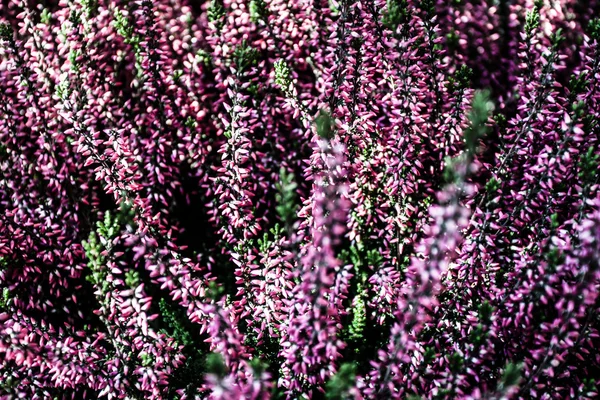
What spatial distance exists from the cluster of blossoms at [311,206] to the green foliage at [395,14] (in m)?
0.02

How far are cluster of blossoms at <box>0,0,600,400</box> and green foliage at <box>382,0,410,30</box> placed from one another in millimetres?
23

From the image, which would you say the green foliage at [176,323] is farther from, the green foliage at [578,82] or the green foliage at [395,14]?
the green foliage at [578,82]

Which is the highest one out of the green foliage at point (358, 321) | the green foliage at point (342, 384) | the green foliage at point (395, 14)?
the green foliage at point (395, 14)

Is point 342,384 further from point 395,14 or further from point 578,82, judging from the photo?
point 578,82

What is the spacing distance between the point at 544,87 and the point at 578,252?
0.99 metres

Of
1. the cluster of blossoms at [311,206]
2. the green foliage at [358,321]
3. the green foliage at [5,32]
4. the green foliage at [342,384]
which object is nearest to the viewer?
the green foliage at [342,384]

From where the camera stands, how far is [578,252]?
228cm

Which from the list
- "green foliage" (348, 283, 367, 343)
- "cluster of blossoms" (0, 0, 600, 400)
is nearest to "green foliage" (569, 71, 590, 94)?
"cluster of blossoms" (0, 0, 600, 400)

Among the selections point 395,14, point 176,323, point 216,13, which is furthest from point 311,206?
point 216,13

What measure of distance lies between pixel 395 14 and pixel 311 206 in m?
1.08

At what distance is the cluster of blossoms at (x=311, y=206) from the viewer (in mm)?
2367

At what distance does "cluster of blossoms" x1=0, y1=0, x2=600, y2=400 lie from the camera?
93.2 inches

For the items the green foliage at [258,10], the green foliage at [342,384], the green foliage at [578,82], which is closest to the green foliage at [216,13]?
the green foliage at [258,10]

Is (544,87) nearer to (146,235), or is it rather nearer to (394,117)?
(394,117)
